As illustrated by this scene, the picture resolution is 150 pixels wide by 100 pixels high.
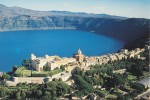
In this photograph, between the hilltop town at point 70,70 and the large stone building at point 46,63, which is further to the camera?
the large stone building at point 46,63

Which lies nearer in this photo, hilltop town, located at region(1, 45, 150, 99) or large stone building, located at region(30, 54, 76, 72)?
hilltop town, located at region(1, 45, 150, 99)

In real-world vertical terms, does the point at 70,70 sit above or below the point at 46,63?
below

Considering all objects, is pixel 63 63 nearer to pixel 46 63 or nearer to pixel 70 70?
pixel 70 70

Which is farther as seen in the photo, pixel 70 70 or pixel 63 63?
pixel 63 63

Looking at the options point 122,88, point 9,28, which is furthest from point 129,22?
point 122,88

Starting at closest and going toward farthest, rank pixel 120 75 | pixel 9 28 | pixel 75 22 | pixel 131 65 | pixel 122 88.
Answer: pixel 122 88
pixel 120 75
pixel 131 65
pixel 9 28
pixel 75 22

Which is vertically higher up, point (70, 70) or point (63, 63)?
point (63, 63)

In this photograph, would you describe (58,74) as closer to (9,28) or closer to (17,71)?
(17,71)

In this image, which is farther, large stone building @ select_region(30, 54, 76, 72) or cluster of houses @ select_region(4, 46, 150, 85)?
large stone building @ select_region(30, 54, 76, 72)

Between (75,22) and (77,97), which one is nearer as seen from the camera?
(77,97)

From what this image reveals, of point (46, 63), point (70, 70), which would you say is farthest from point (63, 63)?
point (46, 63)

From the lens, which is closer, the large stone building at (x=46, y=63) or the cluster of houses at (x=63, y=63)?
the cluster of houses at (x=63, y=63)
